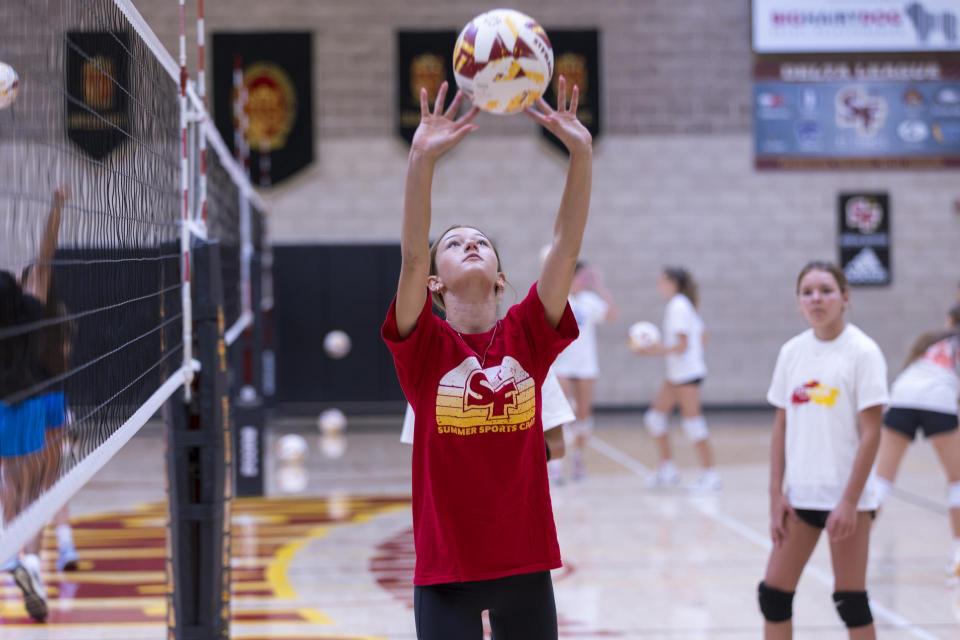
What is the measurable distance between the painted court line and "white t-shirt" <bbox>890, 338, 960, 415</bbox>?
117cm

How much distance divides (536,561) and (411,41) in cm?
1416

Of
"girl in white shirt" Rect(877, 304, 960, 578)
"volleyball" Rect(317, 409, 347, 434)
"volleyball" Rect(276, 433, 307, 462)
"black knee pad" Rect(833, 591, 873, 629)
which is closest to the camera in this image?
"black knee pad" Rect(833, 591, 873, 629)

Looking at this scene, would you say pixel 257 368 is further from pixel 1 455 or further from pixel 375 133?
pixel 1 455

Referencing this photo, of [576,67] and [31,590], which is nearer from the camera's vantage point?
[31,590]

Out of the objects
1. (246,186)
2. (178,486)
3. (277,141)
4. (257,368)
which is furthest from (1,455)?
(277,141)

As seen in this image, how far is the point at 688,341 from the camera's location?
33.8 ft

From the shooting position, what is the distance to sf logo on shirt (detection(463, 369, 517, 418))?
3.07m

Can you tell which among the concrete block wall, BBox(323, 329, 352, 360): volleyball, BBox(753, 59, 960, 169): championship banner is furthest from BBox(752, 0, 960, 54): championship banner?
BBox(323, 329, 352, 360): volleyball

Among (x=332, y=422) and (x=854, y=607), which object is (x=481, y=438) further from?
(x=332, y=422)

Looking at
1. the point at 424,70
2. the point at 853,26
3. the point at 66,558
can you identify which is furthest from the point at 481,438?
the point at 853,26

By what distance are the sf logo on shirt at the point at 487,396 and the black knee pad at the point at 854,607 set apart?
6.42 feet

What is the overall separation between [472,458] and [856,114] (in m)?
15.2

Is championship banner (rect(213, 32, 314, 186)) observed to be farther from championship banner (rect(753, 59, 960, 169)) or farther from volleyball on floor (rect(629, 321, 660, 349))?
volleyball on floor (rect(629, 321, 660, 349))

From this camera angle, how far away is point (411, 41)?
16453mm
